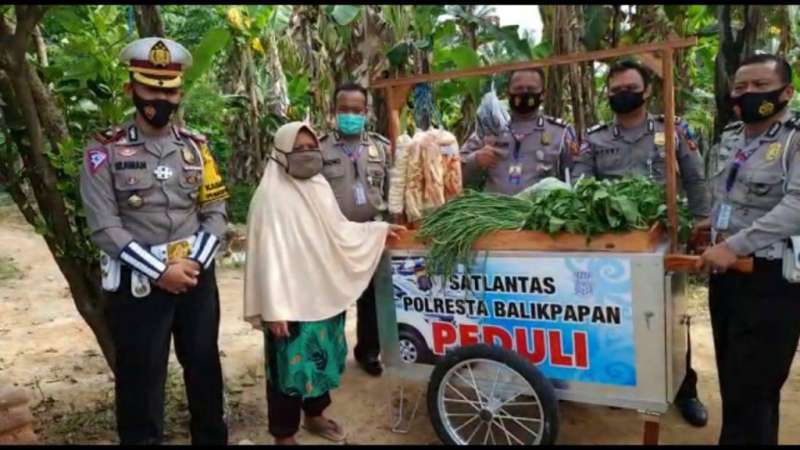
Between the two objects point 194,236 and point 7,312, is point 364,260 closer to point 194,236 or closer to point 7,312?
point 194,236

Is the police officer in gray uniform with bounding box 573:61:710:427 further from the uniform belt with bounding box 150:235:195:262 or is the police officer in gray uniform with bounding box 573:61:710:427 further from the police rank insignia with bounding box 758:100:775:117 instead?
the uniform belt with bounding box 150:235:195:262

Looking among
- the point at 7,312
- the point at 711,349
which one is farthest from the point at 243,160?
the point at 711,349

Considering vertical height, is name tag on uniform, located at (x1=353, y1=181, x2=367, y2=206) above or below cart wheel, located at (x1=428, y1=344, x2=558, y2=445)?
above

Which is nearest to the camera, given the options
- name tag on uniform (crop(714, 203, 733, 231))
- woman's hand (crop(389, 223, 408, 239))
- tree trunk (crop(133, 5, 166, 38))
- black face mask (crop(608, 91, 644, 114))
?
name tag on uniform (crop(714, 203, 733, 231))

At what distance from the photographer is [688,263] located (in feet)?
8.16

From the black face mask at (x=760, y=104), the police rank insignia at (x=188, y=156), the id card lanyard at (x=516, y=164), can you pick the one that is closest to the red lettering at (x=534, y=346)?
the id card lanyard at (x=516, y=164)

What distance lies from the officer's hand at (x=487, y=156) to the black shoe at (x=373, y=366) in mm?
1388

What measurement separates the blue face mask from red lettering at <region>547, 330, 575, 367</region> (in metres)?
1.55

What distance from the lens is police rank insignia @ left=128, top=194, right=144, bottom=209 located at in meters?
2.72

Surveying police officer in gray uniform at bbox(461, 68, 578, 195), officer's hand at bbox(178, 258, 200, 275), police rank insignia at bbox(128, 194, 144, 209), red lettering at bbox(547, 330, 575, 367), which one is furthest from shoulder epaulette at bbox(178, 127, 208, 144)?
red lettering at bbox(547, 330, 575, 367)

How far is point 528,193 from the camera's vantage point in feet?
9.89

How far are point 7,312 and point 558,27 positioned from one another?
5501 mm

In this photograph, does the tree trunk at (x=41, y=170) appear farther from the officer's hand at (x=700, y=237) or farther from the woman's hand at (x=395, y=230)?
the officer's hand at (x=700, y=237)

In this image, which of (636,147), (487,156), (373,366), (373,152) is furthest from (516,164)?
(373,366)
